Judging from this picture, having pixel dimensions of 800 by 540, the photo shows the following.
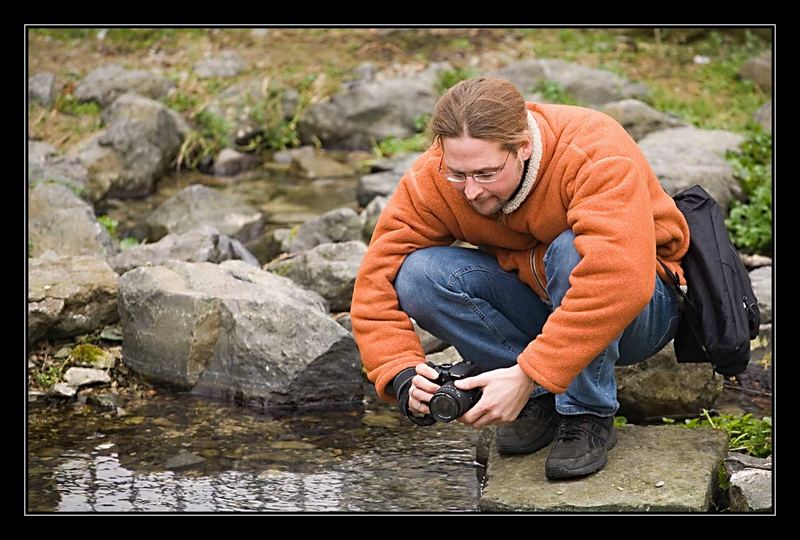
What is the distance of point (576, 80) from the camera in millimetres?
8586

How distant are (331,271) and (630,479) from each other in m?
2.16

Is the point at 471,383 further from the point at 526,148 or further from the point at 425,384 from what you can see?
the point at 526,148

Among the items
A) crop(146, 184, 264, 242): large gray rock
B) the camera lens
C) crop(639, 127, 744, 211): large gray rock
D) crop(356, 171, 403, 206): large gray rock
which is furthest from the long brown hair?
crop(356, 171, 403, 206): large gray rock

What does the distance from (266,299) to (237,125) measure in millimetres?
4213

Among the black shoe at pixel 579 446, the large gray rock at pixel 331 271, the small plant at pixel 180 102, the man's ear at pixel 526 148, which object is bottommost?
the large gray rock at pixel 331 271

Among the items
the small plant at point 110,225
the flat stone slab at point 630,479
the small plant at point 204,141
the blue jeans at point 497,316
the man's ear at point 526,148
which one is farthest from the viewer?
the small plant at point 204,141

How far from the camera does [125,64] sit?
30.8 feet

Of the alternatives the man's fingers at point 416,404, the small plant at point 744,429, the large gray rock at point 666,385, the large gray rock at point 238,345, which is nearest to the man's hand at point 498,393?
the man's fingers at point 416,404

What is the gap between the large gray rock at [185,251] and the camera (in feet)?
17.6

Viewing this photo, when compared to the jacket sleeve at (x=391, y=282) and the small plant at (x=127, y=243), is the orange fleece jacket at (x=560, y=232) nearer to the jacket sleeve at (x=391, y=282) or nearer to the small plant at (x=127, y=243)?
the jacket sleeve at (x=391, y=282)

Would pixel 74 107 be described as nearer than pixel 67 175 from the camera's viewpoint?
No

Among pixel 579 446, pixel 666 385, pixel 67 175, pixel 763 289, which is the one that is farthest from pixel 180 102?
pixel 579 446

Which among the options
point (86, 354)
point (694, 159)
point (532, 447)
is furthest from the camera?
point (694, 159)

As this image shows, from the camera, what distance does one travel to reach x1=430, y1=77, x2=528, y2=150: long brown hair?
292 cm
